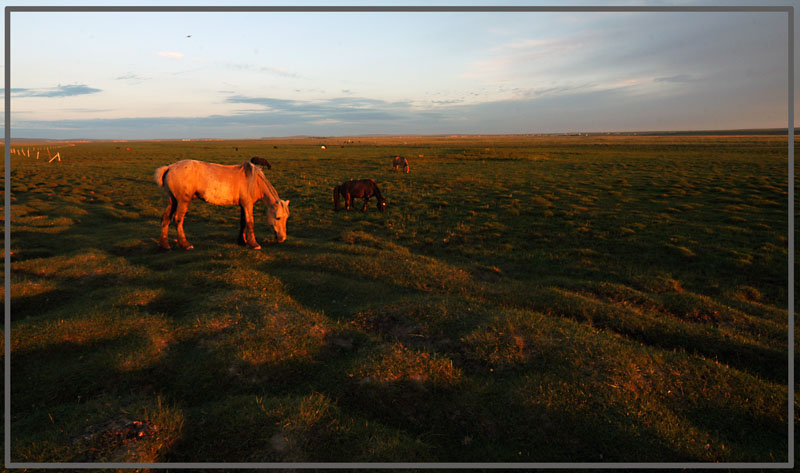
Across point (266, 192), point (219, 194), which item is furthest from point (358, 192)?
point (219, 194)

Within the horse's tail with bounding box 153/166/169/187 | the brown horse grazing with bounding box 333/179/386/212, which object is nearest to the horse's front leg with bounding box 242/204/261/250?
the horse's tail with bounding box 153/166/169/187

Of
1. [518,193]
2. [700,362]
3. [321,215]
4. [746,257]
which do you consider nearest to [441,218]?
[321,215]

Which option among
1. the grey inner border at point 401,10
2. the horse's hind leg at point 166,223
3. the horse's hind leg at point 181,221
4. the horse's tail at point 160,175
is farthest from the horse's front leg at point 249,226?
the grey inner border at point 401,10

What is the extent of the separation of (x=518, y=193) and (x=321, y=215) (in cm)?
1576

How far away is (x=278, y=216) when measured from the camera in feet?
45.9

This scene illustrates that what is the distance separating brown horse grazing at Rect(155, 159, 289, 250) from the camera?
1264 centimetres

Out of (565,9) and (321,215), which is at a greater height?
(565,9)

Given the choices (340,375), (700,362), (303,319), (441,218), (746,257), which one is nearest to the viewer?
(340,375)

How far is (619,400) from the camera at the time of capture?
17.3 ft

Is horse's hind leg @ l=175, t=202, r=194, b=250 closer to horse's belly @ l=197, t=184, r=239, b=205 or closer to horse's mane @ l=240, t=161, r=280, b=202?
horse's belly @ l=197, t=184, r=239, b=205

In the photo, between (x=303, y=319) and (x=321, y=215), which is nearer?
(x=303, y=319)

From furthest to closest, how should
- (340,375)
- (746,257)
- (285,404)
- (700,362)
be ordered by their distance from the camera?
(746,257) → (700,362) → (340,375) → (285,404)

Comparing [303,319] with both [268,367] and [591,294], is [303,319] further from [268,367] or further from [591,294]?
[591,294]

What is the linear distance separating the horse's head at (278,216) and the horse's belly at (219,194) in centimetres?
129
